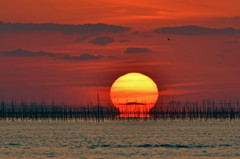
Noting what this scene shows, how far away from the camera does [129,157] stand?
55938mm

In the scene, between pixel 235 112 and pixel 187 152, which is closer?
pixel 187 152

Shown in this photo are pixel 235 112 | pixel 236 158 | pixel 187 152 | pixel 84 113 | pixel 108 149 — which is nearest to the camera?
pixel 236 158

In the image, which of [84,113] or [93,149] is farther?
[84,113]

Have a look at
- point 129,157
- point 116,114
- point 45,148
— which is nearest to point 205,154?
point 129,157

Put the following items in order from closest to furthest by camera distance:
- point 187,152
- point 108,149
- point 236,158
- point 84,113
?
1. point 236,158
2. point 187,152
3. point 108,149
4. point 84,113

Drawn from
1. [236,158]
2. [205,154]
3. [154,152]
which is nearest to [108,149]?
[154,152]

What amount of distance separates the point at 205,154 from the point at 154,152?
5.96m

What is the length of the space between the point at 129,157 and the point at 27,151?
13641 mm

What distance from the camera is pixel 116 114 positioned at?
178 metres

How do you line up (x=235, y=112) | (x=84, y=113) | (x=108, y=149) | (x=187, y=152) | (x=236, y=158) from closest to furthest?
(x=236, y=158), (x=187, y=152), (x=108, y=149), (x=235, y=112), (x=84, y=113)

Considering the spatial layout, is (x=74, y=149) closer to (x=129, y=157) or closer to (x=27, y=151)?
(x=27, y=151)

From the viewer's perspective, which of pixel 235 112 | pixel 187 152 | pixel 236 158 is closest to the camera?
pixel 236 158

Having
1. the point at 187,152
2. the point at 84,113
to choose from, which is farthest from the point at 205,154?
the point at 84,113

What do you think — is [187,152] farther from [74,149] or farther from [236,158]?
[74,149]
